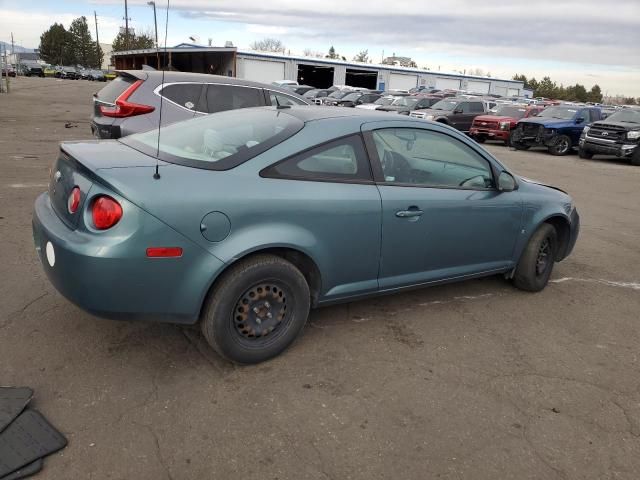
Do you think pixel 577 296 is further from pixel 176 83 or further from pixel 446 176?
pixel 176 83

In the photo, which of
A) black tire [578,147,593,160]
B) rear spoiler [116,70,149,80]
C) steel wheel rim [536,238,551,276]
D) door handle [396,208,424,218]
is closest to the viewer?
door handle [396,208,424,218]

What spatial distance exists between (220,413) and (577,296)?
11.8 feet

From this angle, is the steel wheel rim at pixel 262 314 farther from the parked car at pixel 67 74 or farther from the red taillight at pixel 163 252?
the parked car at pixel 67 74

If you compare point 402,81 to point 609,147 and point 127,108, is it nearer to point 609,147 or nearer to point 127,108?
point 609,147

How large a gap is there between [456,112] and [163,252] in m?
21.3

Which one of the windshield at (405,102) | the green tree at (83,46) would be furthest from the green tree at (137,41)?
the green tree at (83,46)

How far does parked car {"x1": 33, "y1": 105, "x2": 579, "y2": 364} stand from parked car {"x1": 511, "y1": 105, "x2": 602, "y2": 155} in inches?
623

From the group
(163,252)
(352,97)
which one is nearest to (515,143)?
(352,97)

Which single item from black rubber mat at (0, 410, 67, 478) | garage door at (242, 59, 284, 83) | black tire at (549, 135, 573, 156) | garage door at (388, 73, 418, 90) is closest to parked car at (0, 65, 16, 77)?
garage door at (242, 59, 284, 83)

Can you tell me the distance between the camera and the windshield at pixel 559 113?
1952cm

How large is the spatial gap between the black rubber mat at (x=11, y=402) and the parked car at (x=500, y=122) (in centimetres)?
2008

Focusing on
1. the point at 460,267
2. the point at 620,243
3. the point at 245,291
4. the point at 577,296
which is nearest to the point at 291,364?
the point at 245,291

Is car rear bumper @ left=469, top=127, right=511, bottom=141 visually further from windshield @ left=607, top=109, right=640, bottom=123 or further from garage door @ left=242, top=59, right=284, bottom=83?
garage door @ left=242, top=59, right=284, bottom=83

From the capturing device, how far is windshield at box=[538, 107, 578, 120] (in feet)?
64.0
